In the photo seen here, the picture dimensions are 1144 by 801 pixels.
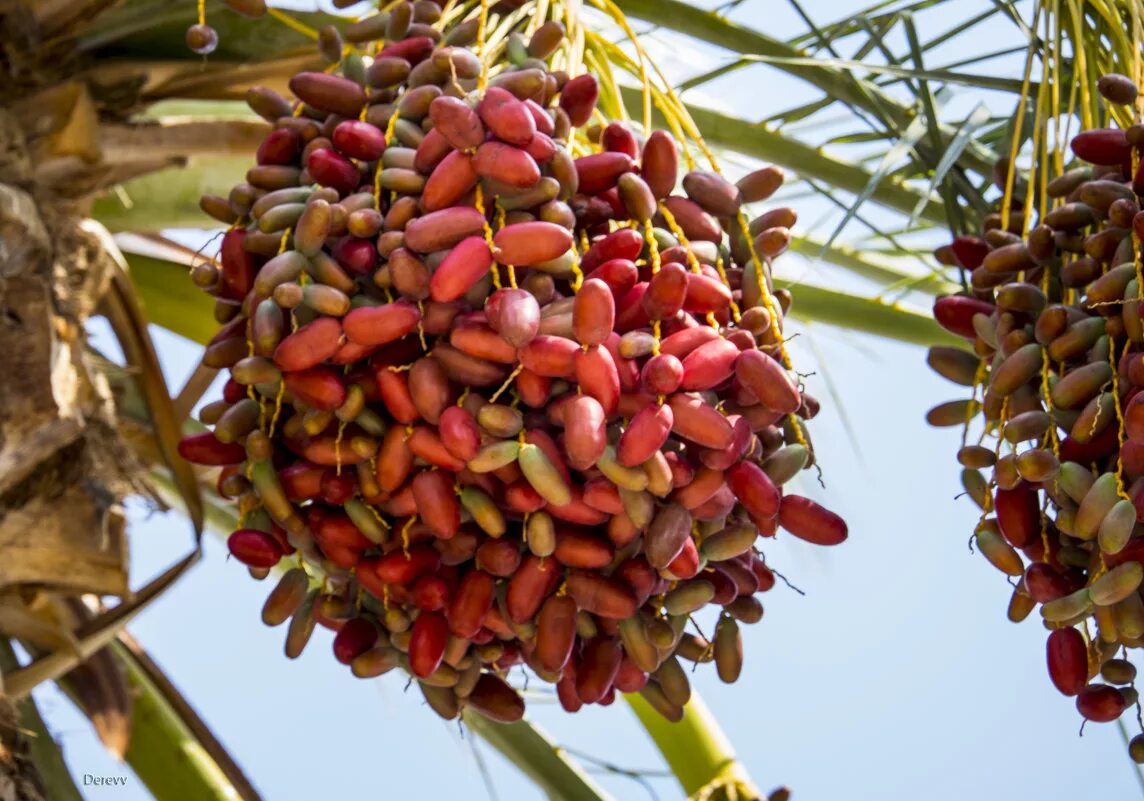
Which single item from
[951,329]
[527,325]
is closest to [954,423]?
[951,329]

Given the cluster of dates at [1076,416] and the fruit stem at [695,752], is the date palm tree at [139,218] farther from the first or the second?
the cluster of dates at [1076,416]

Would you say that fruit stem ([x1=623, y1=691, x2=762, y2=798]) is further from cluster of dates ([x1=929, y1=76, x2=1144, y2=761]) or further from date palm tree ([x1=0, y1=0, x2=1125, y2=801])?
cluster of dates ([x1=929, y1=76, x2=1144, y2=761])

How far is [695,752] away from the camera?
3.82 ft

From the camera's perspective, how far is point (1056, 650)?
715 mm

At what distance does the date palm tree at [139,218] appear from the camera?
101 centimetres

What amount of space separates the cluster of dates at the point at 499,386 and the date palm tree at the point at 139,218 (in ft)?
0.64

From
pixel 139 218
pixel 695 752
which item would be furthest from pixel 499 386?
pixel 139 218

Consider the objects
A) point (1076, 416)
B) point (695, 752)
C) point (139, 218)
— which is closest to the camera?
point (1076, 416)

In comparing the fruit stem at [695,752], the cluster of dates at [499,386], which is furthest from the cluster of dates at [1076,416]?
the fruit stem at [695,752]

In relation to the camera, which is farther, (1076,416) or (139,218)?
(139,218)

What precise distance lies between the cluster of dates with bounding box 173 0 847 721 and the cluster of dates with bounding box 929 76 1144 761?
99 mm

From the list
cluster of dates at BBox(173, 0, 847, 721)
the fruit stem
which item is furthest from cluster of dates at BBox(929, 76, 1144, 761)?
the fruit stem

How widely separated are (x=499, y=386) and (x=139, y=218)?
0.80 metres

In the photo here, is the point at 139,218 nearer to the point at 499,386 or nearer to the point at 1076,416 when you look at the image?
the point at 499,386
